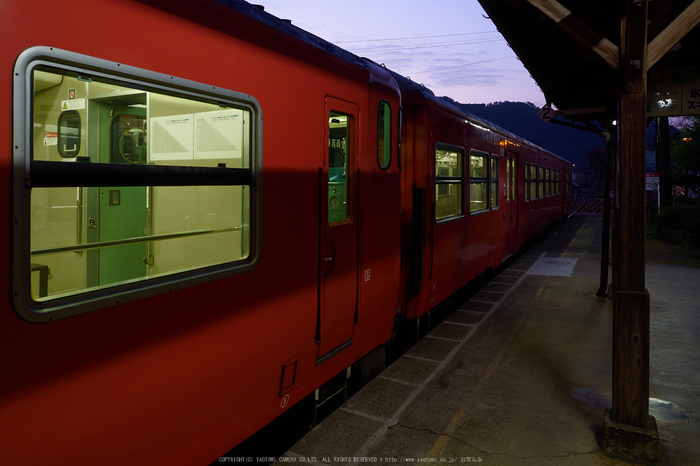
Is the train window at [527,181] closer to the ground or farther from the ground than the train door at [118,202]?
farther from the ground

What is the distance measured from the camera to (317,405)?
3.80 metres

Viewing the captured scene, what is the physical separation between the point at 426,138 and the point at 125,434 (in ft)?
13.8

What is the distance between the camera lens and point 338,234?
3.58 metres

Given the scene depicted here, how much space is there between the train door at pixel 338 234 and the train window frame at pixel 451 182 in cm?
212

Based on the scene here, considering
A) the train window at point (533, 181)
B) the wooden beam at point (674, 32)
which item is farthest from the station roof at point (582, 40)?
the train window at point (533, 181)

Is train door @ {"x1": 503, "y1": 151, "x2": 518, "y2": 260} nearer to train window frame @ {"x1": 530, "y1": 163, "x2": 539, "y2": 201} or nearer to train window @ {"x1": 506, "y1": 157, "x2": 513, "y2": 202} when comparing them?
train window @ {"x1": 506, "y1": 157, "x2": 513, "y2": 202}

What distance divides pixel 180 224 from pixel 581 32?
3.09 m

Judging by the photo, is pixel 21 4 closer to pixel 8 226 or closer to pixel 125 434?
pixel 8 226

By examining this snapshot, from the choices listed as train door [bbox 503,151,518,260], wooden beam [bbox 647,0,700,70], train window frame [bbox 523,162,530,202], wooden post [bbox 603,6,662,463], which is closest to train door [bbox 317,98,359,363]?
wooden post [bbox 603,6,662,463]

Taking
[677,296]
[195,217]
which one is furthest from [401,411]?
[677,296]

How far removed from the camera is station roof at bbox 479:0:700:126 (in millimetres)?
3559

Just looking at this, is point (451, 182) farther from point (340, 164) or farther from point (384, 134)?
point (340, 164)

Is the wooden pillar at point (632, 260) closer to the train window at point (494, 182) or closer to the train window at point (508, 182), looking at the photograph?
the train window at point (494, 182)

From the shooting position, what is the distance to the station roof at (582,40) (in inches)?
140
